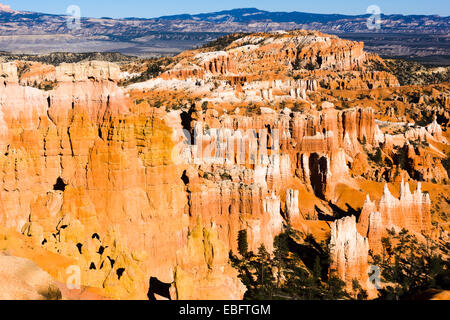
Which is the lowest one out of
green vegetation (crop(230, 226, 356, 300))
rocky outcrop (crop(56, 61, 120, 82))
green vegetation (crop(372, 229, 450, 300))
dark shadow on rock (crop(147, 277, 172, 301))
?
green vegetation (crop(372, 229, 450, 300))

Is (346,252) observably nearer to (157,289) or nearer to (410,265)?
(410,265)

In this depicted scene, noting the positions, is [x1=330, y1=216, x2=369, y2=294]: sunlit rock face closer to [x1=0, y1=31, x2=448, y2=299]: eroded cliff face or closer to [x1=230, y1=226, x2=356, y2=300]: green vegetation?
[x1=0, y1=31, x2=448, y2=299]: eroded cliff face

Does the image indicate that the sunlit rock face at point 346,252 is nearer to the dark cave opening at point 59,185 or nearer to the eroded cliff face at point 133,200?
the eroded cliff face at point 133,200

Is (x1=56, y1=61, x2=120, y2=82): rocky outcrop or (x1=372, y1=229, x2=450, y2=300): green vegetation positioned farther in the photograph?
(x1=372, y1=229, x2=450, y2=300): green vegetation

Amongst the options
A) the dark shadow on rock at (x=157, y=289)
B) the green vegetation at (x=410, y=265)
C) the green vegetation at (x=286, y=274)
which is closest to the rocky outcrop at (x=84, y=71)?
the dark shadow on rock at (x=157, y=289)

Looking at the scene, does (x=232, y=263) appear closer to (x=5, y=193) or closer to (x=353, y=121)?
(x=5, y=193)

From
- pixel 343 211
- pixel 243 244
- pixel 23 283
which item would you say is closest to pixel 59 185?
pixel 243 244

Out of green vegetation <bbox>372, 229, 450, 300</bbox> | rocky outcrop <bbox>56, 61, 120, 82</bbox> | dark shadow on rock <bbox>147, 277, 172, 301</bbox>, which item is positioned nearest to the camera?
dark shadow on rock <bbox>147, 277, 172, 301</bbox>

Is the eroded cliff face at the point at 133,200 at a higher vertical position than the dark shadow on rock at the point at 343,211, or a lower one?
higher

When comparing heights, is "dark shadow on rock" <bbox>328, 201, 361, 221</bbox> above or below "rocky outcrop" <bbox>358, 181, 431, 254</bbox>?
below

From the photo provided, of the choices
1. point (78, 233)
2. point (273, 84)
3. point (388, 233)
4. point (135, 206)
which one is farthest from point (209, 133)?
point (273, 84)

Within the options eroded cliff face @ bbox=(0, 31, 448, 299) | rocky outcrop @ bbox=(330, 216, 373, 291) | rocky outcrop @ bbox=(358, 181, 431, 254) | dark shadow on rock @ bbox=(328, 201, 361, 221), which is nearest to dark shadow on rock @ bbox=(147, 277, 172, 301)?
eroded cliff face @ bbox=(0, 31, 448, 299)
